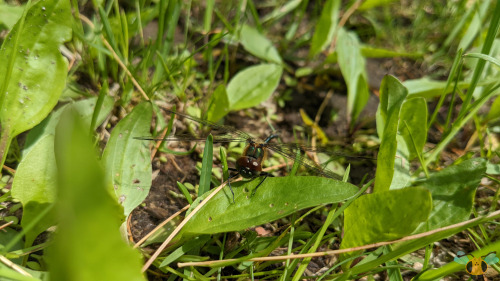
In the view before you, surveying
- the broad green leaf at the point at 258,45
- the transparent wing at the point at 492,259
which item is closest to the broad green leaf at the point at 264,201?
the transparent wing at the point at 492,259

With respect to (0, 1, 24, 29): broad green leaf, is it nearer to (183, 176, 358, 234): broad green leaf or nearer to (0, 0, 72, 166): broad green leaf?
(0, 0, 72, 166): broad green leaf

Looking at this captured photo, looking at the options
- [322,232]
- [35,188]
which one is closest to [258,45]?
[322,232]

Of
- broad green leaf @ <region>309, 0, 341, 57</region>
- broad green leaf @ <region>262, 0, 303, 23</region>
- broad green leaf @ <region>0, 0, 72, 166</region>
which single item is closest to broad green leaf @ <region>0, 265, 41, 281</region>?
broad green leaf @ <region>0, 0, 72, 166</region>

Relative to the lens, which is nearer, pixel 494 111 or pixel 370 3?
pixel 494 111

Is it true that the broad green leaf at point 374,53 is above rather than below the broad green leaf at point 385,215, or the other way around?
above

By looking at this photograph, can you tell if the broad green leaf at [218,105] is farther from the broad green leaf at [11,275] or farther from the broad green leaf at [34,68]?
the broad green leaf at [11,275]

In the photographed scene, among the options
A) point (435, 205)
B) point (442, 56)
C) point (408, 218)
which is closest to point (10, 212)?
point (408, 218)

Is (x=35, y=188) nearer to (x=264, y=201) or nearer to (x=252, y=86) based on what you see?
(x=264, y=201)

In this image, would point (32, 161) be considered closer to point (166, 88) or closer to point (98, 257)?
point (98, 257)
